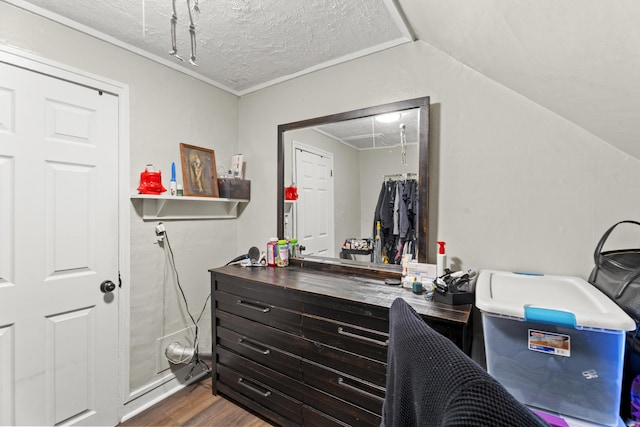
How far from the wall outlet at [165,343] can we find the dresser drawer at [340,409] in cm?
120

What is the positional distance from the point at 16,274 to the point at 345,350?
175 cm

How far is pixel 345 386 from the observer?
138 cm

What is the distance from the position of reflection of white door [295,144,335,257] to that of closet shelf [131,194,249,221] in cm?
63

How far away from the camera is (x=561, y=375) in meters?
0.89

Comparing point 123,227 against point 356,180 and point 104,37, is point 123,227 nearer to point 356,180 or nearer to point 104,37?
point 104,37

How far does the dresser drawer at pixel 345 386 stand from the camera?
1289mm

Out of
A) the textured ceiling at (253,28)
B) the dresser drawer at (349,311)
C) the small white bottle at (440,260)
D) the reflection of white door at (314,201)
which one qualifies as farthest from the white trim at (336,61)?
the dresser drawer at (349,311)

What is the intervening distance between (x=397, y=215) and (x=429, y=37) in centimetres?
105

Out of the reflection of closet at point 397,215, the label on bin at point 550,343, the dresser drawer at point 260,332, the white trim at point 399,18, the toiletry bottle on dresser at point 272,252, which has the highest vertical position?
the white trim at point 399,18

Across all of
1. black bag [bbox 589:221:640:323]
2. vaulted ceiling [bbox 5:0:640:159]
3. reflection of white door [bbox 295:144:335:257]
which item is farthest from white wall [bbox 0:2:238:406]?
black bag [bbox 589:221:640:323]

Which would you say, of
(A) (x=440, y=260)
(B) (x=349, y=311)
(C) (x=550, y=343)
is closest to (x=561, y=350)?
(C) (x=550, y=343)

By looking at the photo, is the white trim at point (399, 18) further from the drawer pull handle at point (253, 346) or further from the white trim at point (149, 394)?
the white trim at point (149, 394)

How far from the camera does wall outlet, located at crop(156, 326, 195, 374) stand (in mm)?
2006

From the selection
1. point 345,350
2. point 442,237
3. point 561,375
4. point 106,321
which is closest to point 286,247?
point 345,350
